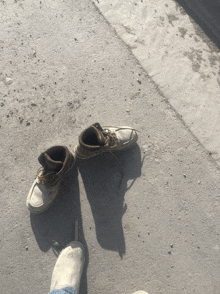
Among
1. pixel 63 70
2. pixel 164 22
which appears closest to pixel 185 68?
pixel 164 22

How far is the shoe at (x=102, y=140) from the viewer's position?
2215 millimetres

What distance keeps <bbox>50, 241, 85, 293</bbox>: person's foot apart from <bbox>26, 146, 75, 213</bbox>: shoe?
21.8 inches

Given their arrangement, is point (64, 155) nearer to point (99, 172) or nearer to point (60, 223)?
point (99, 172)

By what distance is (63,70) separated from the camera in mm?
2832

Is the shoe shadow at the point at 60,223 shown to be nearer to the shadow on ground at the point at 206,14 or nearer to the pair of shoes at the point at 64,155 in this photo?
the pair of shoes at the point at 64,155

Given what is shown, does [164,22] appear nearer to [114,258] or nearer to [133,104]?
[133,104]

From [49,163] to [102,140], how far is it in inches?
23.4

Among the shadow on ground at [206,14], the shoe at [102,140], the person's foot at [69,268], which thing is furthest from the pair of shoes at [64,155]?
the shadow on ground at [206,14]

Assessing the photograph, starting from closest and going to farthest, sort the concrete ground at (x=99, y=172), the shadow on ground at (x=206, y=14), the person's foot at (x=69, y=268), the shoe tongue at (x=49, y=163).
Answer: the shoe tongue at (x=49, y=163)
the person's foot at (x=69, y=268)
the concrete ground at (x=99, y=172)
the shadow on ground at (x=206, y=14)

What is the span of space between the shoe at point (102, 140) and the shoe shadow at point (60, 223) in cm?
54

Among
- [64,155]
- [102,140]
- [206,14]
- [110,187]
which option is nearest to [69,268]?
[110,187]

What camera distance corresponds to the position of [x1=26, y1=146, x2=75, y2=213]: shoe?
219 centimetres

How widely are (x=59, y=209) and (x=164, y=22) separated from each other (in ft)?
9.42

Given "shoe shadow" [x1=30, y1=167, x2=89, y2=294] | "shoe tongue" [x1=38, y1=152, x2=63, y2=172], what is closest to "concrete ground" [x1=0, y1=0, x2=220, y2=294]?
"shoe shadow" [x1=30, y1=167, x2=89, y2=294]
